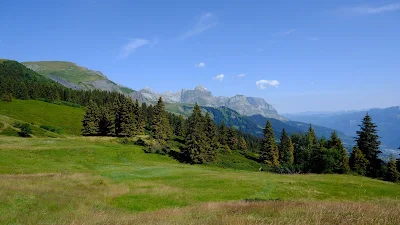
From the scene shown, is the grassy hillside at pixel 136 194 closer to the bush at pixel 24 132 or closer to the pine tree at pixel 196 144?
the bush at pixel 24 132

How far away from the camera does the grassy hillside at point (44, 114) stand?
120 metres

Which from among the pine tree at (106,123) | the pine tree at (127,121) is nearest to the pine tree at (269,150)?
the pine tree at (127,121)

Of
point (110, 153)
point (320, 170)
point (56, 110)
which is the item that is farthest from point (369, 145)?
point (56, 110)

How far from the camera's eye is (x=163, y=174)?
45000mm

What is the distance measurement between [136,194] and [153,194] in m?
1.75

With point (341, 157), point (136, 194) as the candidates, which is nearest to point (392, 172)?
point (341, 157)

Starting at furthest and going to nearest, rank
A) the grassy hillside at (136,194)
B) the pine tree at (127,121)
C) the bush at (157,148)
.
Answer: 1. the pine tree at (127,121)
2. the bush at (157,148)
3. the grassy hillside at (136,194)

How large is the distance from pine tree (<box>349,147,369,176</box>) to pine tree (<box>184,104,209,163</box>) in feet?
122

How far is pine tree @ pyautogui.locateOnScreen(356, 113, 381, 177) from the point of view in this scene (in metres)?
70.0

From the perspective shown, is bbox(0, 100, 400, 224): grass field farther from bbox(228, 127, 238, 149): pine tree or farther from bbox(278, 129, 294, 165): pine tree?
bbox(228, 127, 238, 149): pine tree

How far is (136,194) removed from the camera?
1157 inches

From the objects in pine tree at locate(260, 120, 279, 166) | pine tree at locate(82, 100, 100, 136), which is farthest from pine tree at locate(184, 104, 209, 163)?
pine tree at locate(82, 100, 100, 136)

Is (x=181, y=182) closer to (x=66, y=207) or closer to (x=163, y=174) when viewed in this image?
(x=163, y=174)

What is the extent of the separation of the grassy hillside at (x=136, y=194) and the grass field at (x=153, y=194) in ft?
0.16
